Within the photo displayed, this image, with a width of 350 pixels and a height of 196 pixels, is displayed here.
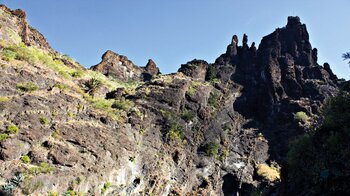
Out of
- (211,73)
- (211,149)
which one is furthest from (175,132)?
(211,73)

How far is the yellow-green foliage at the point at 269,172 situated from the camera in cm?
5438

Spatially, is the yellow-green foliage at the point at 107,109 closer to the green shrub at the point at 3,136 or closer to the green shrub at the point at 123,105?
the green shrub at the point at 123,105

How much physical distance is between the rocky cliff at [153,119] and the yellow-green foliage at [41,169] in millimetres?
100

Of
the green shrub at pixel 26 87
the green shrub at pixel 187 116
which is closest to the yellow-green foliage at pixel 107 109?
the green shrub at pixel 26 87

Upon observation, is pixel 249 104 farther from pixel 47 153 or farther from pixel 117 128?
pixel 47 153

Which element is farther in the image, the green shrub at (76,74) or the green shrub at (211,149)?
the green shrub at (76,74)

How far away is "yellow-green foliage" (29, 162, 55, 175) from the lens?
99.0ft

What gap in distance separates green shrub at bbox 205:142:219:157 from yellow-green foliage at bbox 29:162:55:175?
27.9 meters

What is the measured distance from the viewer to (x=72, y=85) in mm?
48281

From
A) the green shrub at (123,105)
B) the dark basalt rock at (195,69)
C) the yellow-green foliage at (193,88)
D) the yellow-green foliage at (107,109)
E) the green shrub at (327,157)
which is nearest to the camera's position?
the green shrub at (327,157)

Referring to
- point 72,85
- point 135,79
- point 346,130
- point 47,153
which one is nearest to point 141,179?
point 47,153

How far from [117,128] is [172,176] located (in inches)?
417

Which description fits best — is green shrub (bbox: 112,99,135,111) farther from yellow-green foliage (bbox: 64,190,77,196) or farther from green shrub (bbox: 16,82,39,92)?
yellow-green foliage (bbox: 64,190,77,196)

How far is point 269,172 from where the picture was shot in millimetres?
55938
